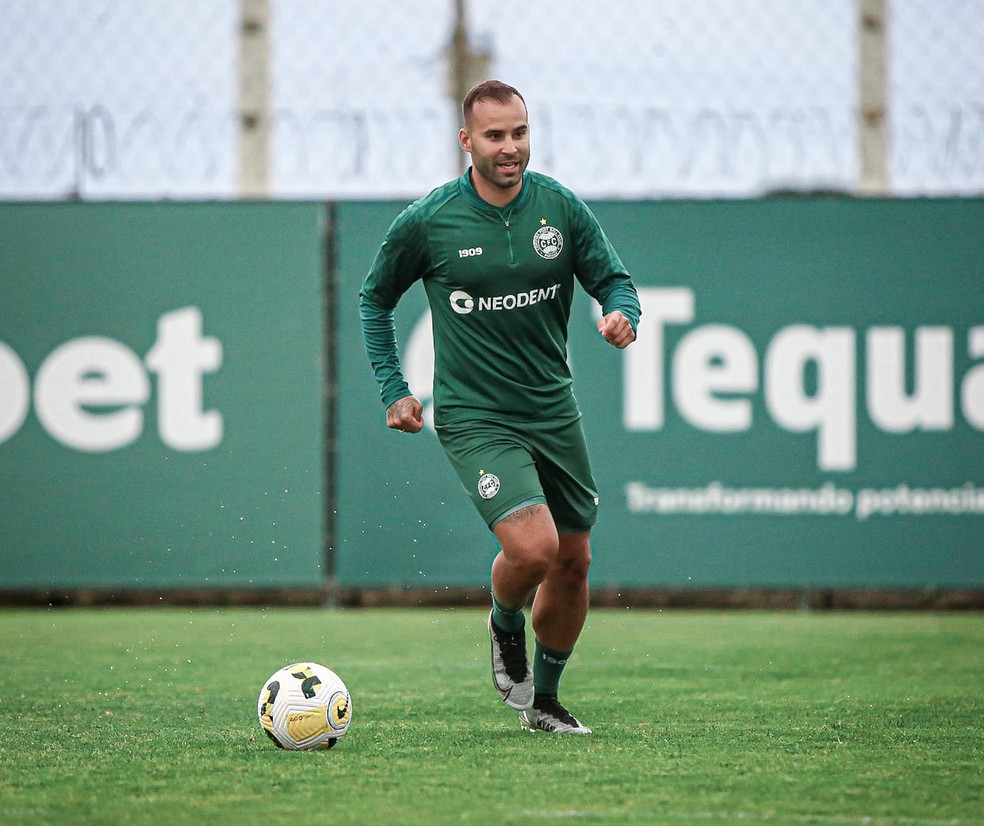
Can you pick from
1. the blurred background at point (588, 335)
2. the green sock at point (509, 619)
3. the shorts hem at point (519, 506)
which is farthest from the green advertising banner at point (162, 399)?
the shorts hem at point (519, 506)

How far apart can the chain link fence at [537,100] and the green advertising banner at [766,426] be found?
61cm

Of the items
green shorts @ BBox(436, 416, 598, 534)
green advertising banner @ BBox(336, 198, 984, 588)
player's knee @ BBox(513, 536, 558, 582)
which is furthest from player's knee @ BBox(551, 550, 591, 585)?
green advertising banner @ BBox(336, 198, 984, 588)

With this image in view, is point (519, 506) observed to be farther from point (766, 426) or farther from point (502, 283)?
point (766, 426)

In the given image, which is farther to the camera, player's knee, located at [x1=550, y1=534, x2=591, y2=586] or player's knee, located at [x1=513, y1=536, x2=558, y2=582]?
player's knee, located at [x1=550, y1=534, x2=591, y2=586]

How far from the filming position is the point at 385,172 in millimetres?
11836

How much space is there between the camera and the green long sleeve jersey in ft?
19.3

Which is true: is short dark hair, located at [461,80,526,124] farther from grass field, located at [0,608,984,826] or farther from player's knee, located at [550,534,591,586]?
grass field, located at [0,608,984,826]

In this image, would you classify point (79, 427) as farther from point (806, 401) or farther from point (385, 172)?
point (806, 401)

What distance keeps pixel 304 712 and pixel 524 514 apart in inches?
41.1

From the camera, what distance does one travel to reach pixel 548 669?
608 cm

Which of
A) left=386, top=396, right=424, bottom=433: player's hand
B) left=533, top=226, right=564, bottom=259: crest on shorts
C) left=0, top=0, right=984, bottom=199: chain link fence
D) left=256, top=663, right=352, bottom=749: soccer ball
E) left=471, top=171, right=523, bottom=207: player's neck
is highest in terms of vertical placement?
left=0, top=0, right=984, bottom=199: chain link fence

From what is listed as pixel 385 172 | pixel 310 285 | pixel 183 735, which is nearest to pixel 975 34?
pixel 385 172

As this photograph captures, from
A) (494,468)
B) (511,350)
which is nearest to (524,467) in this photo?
(494,468)

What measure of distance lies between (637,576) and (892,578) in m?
1.82
